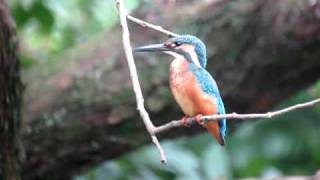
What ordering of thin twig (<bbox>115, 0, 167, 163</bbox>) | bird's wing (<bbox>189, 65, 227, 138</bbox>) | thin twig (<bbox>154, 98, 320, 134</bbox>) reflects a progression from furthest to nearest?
1. bird's wing (<bbox>189, 65, 227, 138</bbox>)
2. thin twig (<bbox>115, 0, 167, 163</bbox>)
3. thin twig (<bbox>154, 98, 320, 134</bbox>)

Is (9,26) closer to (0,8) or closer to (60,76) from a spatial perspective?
(0,8)

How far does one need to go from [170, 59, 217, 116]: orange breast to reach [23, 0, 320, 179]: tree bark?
180 centimetres

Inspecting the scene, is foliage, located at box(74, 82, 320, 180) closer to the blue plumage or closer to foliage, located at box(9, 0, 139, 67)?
foliage, located at box(9, 0, 139, 67)

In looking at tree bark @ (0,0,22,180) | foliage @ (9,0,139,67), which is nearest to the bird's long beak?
tree bark @ (0,0,22,180)

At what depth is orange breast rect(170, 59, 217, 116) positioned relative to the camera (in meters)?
1.91

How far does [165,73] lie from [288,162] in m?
1.24

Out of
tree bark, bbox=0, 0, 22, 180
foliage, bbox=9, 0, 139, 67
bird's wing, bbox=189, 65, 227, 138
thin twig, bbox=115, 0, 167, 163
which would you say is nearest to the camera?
thin twig, bbox=115, 0, 167, 163

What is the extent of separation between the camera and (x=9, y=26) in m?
2.99

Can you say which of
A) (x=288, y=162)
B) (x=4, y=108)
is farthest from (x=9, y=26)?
(x=288, y=162)

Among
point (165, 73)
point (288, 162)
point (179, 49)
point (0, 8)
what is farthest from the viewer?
point (288, 162)

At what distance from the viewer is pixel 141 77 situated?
3758 millimetres

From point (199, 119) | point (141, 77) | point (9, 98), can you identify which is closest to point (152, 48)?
point (199, 119)

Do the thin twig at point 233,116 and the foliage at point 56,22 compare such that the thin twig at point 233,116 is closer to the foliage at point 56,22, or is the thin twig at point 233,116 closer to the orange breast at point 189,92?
the orange breast at point 189,92

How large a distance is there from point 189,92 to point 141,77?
1.84 metres
